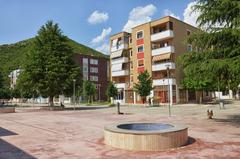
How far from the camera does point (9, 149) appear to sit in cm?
1203

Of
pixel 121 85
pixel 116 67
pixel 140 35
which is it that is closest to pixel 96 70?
pixel 116 67

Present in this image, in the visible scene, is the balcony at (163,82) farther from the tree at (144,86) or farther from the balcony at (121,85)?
the balcony at (121,85)

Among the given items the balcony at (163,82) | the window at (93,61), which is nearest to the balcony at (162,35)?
the balcony at (163,82)

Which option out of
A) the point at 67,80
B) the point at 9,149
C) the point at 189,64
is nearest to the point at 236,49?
the point at 189,64

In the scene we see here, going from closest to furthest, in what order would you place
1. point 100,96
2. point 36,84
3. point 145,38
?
point 36,84 < point 145,38 < point 100,96

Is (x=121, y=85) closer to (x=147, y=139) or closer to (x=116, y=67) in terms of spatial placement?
(x=116, y=67)

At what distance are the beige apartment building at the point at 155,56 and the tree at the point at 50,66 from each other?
52.2 feet

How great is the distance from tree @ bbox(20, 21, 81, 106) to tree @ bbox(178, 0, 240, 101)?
86.6 feet

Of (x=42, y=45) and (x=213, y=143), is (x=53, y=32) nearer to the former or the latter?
(x=42, y=45)

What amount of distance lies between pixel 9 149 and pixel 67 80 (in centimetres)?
3136

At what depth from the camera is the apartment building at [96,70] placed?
9275 centimetres

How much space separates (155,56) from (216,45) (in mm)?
36770

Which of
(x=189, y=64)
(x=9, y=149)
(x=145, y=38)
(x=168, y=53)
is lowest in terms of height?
(x=9, y=149)

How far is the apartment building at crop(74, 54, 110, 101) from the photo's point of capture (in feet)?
304
